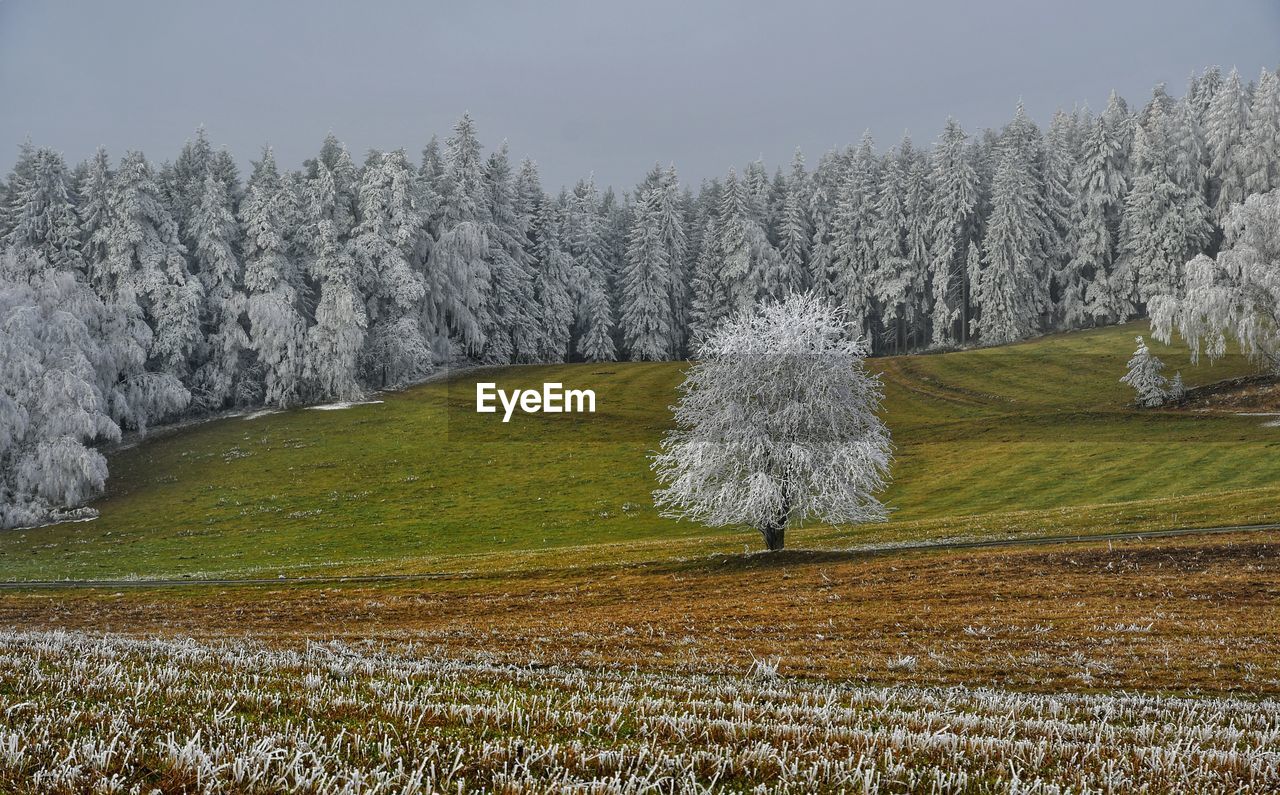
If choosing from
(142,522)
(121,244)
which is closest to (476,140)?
(121,244)

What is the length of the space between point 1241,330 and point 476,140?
79.9m

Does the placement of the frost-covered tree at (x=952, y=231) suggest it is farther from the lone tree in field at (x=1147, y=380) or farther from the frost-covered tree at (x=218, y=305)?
the frost-covered tree at (x=218, y=305)

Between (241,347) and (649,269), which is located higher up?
(649,269)

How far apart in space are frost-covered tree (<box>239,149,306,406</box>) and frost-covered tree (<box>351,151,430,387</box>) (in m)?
→ 6.65

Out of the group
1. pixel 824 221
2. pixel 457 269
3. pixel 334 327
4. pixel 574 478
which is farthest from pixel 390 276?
pixel 824 221

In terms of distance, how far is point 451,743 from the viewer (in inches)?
215

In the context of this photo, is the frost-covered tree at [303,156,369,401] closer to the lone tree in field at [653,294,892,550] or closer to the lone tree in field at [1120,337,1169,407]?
the lone tree in field at [653,294,892,550]

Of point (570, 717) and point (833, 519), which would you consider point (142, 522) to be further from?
point (570, 717)

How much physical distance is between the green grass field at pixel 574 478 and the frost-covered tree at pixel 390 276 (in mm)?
4274

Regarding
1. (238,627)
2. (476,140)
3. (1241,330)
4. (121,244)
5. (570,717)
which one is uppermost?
(476,140)

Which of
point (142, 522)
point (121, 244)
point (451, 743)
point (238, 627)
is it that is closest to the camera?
point (451, 743)

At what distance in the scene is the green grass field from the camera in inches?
1873

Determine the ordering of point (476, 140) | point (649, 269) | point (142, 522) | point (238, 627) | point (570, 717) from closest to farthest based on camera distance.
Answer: point (570, 717)
point (238, 627)
point (142, 522)
point (476, 140)
point (649, 269)

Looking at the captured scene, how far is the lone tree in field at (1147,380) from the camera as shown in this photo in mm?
71438
